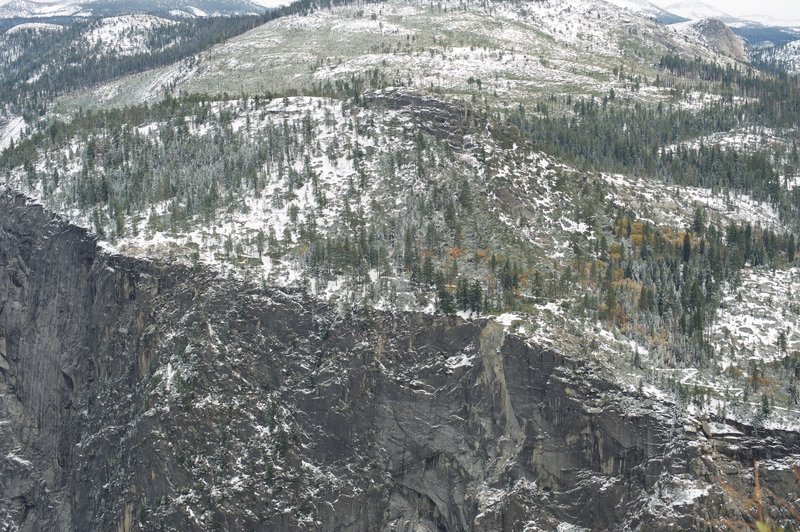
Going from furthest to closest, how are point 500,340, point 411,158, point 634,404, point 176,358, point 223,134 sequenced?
point 223,134 → point 411,158 → point 176,358 → point 500,340 → point 634,404

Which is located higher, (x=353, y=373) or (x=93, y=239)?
(x=93, y=239)

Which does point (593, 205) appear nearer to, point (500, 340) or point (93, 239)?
point (500, 340)

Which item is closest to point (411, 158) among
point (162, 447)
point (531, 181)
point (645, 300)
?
point (531, 181)

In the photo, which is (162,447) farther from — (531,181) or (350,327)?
(531,181)

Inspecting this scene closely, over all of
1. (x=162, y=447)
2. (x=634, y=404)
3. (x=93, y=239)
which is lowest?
(x=162, y=447)

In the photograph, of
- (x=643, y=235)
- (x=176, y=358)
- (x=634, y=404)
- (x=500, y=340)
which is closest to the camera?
(x=634, y=404)

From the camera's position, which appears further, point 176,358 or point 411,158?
point 411,158
